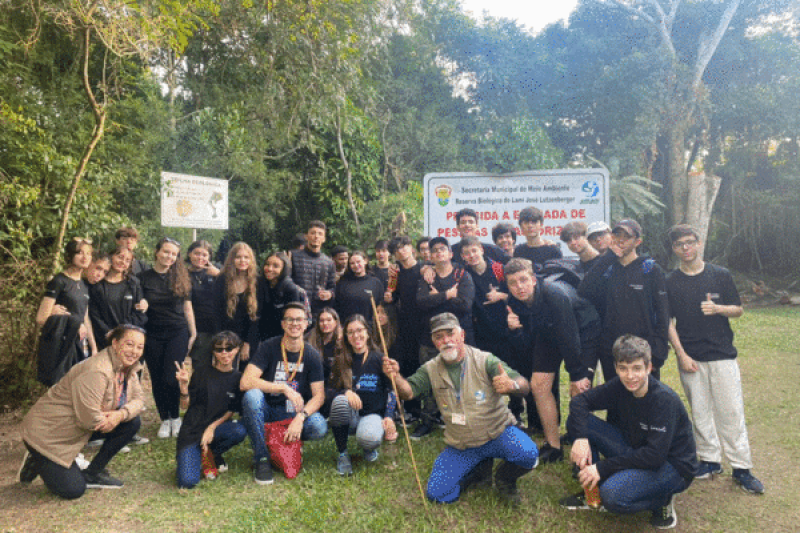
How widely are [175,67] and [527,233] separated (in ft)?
26.7

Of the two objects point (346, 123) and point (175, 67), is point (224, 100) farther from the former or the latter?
point (346, 123)

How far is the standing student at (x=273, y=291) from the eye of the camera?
540 centimetres

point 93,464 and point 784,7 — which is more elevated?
point 784,7

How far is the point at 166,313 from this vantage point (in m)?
5.27

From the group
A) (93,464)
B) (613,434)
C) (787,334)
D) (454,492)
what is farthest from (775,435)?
(787,334)

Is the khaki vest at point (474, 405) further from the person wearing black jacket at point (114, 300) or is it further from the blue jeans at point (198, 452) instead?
the person wearing black jacket at point (114, 300)

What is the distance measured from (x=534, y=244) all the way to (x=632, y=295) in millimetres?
1413

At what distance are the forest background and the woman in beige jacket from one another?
6.92ft

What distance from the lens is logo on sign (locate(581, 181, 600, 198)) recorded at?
685 cm

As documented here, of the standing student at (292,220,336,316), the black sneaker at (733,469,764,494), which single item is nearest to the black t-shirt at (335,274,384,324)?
the standing student at (292,220,336,316)

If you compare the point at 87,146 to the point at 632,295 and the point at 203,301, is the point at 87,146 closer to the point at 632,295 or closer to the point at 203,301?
the point at 203,301

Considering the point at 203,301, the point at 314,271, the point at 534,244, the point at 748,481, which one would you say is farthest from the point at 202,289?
the point at 748,481

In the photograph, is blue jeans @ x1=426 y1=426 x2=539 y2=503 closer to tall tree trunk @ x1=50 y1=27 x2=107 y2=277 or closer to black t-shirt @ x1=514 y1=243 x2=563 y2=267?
black t-shirt @ x1=514 y1=243 x2=563 y2=267

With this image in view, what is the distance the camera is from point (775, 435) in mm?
5555
